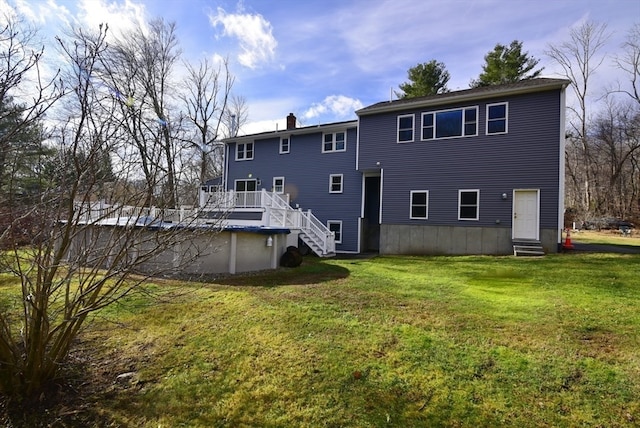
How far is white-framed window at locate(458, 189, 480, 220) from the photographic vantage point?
13352mm

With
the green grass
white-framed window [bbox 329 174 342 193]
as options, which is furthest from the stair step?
the green grass

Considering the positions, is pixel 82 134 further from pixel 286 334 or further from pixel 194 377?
pixel 286 334

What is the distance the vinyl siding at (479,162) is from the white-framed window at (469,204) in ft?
0.50

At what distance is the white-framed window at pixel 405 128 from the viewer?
48.9 feet

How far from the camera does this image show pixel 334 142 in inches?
685

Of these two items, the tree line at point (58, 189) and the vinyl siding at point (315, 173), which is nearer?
the tree line at point (58, 189)

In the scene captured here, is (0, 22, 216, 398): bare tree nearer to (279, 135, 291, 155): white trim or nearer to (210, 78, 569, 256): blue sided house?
(210, 78, 569, 256): blue sided house

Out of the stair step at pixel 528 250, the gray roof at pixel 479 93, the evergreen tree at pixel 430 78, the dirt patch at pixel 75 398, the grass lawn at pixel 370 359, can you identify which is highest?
the evergreen tree at pixel 430 78

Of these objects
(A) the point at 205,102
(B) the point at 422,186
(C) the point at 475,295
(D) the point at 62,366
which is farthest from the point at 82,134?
(A) the point at 205,102

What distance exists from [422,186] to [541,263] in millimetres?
5774

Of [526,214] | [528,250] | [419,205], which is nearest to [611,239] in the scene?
[526,214]

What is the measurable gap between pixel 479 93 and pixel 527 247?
6327mm

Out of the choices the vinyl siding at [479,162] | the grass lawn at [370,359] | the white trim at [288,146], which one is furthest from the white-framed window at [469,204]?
the white trim at [288,146]

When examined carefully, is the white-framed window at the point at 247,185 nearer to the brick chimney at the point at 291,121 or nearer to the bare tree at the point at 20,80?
the brick chimney at the point at 291,121
